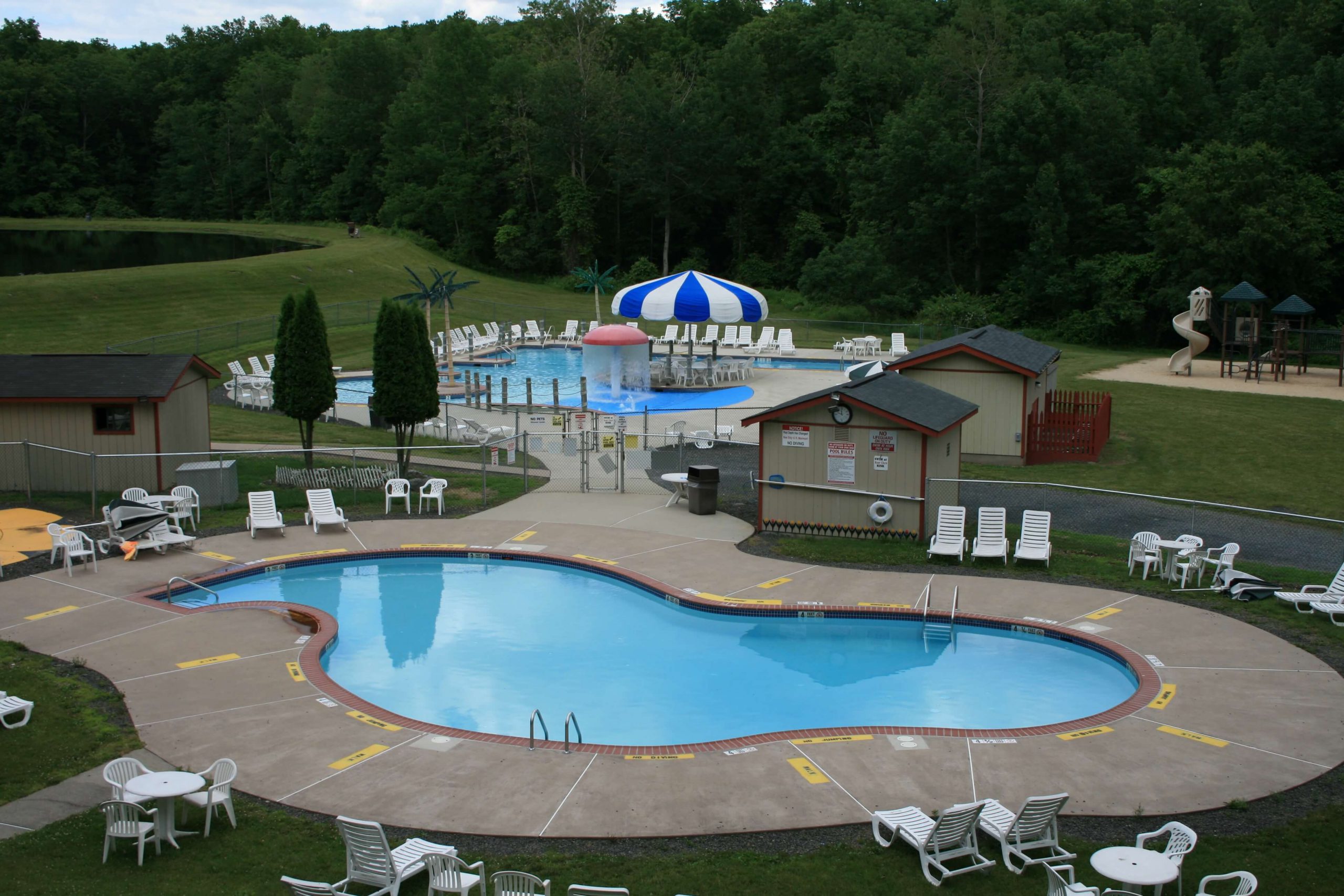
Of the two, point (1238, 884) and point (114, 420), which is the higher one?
point (114, 420)

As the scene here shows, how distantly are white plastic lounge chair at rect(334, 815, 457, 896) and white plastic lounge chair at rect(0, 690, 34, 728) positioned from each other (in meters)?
5.66

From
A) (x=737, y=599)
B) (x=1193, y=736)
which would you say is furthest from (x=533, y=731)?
(x=1193, y=736)

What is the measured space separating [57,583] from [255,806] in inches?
372

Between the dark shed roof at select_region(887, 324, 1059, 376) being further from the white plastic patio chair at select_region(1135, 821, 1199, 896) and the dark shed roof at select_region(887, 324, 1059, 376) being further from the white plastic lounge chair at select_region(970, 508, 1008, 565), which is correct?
the white plastic patio chair at select_region(1135, 821, 1199, 896)

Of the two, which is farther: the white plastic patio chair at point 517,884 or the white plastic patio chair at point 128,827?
the white plastic patio chair at point 128,827

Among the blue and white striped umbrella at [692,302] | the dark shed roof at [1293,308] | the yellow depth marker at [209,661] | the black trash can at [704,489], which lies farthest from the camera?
the dark shed roof at [1293,308]

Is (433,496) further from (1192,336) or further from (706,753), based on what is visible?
(1192,336)

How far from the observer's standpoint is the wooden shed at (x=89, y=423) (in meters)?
23.6

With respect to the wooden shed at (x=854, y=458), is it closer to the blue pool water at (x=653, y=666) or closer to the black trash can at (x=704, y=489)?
the black trash can at (x=704, y=489)

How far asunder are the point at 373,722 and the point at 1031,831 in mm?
7296

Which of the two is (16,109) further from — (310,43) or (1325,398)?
(1325,398)

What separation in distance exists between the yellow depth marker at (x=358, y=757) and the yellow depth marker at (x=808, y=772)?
4.41 meters

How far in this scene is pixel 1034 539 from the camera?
1977 cm

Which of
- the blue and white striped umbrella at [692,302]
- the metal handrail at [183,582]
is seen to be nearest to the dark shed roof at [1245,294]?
the blue and white striped umbrella at [692,302]
